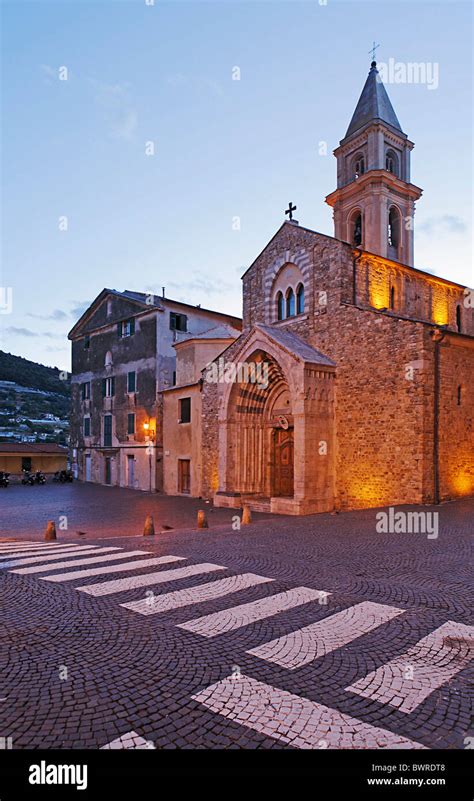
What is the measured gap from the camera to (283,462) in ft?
72.2

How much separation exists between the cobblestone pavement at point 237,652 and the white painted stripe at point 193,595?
0.09 ft

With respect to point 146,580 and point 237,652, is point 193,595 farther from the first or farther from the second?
point 237,652

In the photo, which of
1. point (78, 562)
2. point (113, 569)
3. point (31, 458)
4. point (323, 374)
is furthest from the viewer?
point (31, 458)

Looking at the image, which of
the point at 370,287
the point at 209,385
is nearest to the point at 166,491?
the point at 209,385

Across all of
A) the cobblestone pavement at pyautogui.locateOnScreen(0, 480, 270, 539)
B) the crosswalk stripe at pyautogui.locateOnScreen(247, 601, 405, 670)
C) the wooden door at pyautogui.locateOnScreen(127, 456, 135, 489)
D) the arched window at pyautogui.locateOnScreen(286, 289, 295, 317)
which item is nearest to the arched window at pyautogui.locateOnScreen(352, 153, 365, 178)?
the arched window at pyautogui.locateOnScreen(286, 289, 295, 317)

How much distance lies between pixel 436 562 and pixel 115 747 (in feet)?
22.5

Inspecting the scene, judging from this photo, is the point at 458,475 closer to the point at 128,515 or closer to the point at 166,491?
the point at 128,515

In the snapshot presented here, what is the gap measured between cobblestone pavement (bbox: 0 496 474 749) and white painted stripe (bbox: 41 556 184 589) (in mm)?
36

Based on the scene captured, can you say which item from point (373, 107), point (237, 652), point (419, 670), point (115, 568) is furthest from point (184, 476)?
point (373, 107)

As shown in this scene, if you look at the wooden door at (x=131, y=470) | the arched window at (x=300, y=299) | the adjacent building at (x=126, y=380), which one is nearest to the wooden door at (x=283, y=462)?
the arched window at (x=300, y=299)

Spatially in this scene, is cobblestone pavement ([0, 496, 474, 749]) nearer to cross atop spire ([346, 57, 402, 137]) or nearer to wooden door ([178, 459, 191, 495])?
wooden door ([178, 459, 191, 495])

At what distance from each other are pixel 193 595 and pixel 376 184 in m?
27.0

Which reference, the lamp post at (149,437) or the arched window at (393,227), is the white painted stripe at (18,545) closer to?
the lamp post at (149,437)

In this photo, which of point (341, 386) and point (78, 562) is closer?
point (78, 562)
